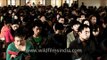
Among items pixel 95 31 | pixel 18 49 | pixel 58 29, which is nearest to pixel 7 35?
pixel 58 29

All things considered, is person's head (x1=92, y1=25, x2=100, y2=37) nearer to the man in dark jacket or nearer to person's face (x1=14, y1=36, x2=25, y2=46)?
the man in dark jacket

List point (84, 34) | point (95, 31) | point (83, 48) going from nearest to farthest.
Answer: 1. point (83, 48)
2. point (84, 34)
3. point (95, 31)

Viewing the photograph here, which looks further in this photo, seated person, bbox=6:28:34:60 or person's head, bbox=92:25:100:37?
person's head, bbox=92:25:100:37

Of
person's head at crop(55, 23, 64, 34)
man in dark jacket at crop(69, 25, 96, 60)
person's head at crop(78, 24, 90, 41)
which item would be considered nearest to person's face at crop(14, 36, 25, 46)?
man in dark jacket at crop(69, 25, 96, 60)

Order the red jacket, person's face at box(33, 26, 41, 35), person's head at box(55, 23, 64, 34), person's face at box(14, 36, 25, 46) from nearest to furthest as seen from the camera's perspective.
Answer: person's face at box(14, 36, 25, 46)
person's face at box(33, 26, 41, 35)
person's head at box(55, 23, 64, 34)
the red jacket

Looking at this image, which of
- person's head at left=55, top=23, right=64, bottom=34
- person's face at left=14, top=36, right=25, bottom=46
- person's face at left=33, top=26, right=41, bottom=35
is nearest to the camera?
person's face at left=14, top=36, right=25, bottom=46

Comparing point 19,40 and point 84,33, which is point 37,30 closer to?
point 84,33

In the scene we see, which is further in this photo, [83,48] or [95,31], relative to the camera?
[95,31]

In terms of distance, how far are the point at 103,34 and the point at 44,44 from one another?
67.8 inches

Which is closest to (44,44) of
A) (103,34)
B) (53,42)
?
(53,42)

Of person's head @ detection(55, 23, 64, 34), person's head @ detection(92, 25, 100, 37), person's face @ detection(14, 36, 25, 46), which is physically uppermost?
person's face @ detection(14, 36, 25, 46)

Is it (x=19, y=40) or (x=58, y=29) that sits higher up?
(x=19, y=40)

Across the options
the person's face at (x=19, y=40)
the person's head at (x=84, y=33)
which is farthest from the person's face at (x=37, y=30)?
the person's face at (x=19, y=40)

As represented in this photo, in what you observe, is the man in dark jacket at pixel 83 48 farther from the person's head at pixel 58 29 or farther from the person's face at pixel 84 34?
the person's head at pixel 58 29
